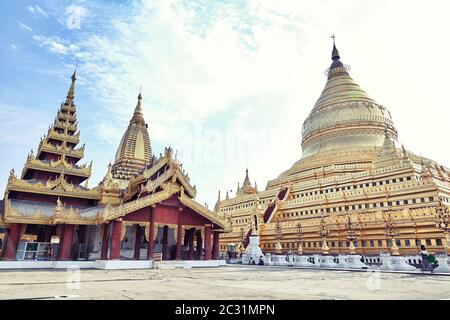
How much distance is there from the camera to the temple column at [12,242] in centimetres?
1794

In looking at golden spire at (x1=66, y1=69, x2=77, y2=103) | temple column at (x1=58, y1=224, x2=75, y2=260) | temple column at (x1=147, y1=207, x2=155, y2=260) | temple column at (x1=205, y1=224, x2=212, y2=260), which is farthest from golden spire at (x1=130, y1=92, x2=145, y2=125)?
temple column at (x1=58, y1=224, x2=75, y2=260)

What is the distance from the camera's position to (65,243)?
18953 mm

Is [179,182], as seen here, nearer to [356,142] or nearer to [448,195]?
[448,195]

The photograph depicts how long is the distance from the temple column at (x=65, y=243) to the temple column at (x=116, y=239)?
9.72ft

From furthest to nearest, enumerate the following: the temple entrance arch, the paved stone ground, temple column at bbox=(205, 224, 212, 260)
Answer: temple column at bbox=(205, 224, 212, 260), the temple entrance arch, the paved stone ground

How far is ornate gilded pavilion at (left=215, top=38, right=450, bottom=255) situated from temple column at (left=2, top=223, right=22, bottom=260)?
1967 centimetres

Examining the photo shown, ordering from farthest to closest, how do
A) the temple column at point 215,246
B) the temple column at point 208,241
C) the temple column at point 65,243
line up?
1. the temple column at point 215,246
2. the temple column at point 208,241
3. the temple column at point 65,243

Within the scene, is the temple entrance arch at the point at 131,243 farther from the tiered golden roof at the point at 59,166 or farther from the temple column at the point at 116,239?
the tiered golden roof at the point at 59,166

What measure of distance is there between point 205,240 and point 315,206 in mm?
15471

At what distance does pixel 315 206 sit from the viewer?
3328 cm

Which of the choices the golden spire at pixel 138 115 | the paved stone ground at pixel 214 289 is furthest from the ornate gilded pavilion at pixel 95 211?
the golden spire at pixel 138 115

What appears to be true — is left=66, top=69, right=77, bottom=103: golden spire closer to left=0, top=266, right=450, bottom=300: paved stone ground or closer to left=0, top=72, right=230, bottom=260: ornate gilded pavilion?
left=0, top=72, right=230, bottom=260: ornate gilded pavilion

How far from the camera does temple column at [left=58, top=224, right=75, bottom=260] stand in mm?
18750
